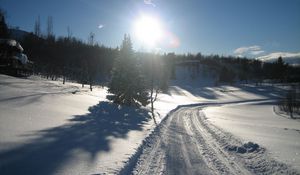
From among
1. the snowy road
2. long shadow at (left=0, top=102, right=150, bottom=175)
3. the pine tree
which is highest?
the pine tree

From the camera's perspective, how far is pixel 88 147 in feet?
37.0

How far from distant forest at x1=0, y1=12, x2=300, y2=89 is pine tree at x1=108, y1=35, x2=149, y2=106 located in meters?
1.15

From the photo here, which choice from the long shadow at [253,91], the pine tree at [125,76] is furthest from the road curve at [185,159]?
the long shadow at [253,91]

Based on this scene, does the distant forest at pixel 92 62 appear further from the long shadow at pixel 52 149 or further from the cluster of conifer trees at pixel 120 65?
the long shadow at pixel 52 149

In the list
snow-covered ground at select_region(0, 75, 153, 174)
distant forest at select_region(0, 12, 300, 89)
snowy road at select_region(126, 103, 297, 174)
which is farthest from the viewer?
distant forest at select_region(0, 12, 300, 89)

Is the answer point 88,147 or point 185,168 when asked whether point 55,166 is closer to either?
point 88,147

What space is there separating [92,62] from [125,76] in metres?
81.6

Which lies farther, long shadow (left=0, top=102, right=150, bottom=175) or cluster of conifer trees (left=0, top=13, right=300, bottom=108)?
cluster of conifer trees (left=0, top=13, right=300, bottom=108)

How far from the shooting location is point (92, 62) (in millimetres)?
110125

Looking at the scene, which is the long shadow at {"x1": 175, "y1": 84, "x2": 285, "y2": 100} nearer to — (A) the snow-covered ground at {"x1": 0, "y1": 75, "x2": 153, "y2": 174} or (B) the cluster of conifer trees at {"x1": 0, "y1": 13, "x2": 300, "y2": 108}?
(B) the cluster of conifer trees at {"x1": 0, "y1": 13, "x2": 300, "y2": 108}

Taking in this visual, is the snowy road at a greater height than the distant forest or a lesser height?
lesser

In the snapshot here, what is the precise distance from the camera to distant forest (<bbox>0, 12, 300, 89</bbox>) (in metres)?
71.7

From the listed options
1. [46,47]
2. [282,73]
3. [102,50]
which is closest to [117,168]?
[46,47]

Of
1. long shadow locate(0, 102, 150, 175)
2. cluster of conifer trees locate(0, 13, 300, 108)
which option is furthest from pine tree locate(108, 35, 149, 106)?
long shadow locate(0, 102, 150, 175)
